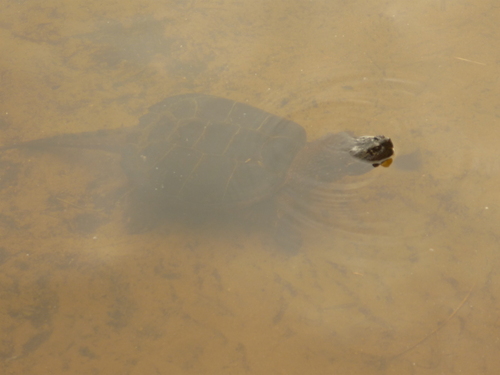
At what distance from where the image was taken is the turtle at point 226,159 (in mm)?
3998

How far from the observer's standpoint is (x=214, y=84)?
4.68 metres

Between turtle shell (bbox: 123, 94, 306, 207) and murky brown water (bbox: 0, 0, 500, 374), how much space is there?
0.29 m

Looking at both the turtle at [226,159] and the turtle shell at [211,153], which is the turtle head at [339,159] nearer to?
the turtle at [226,159]

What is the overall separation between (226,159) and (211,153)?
161mm

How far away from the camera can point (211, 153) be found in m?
4.06

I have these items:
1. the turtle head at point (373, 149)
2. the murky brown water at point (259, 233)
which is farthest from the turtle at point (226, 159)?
the murky brown water at point (259, 233)

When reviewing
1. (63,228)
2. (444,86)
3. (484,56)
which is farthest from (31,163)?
(484,56)

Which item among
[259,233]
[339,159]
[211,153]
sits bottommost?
[259,233]

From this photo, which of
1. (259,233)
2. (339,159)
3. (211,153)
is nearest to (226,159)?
(211,153)

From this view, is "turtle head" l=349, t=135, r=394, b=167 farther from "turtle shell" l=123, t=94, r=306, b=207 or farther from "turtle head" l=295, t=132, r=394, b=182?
"turtle shell" l=123, t=94, r=306, b=207

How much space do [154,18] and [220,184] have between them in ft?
8.64

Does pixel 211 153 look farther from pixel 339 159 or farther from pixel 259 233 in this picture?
pixel 339 159

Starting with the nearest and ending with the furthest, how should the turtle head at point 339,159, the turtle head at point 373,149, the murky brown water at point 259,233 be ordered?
the murky brown water at point 259,233 < the turtle head at point 373,149 < the turtle head at point 339,159

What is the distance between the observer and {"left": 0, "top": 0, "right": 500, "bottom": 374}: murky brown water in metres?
3.35
